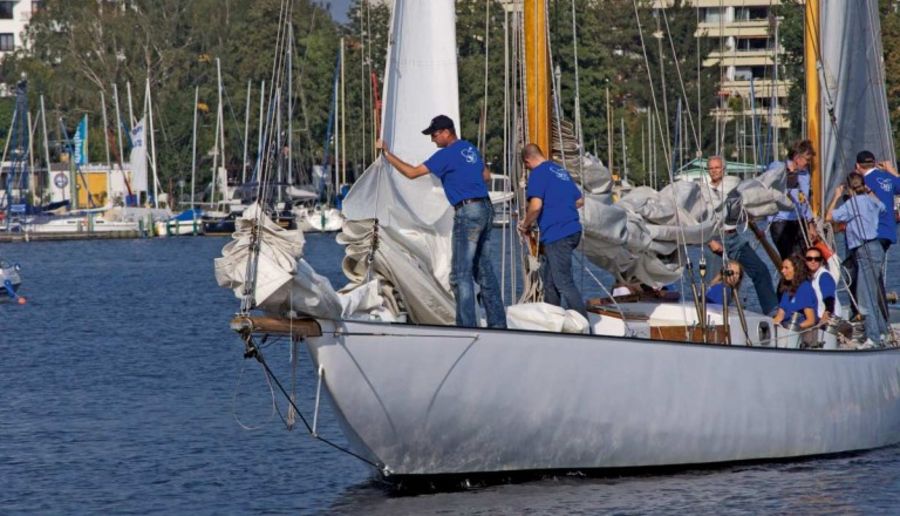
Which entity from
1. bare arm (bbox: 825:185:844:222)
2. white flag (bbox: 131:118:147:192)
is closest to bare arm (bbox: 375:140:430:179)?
bare arm (bbox: 825:185:844:222)

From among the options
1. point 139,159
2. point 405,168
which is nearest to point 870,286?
point 405,168

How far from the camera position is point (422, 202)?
15336mm

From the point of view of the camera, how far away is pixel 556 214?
15.6 m

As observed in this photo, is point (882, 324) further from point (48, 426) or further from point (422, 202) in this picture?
point (48, 426)

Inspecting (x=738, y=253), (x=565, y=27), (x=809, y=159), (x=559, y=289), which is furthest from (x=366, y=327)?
(x=565, y=27)

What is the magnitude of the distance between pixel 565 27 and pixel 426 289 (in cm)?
6389

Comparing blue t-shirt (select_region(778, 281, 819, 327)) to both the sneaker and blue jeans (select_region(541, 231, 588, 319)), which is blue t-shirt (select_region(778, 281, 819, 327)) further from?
blue jeans (select_region(541, 231, 588, 319))

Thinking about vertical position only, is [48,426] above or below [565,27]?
below

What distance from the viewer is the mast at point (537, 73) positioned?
1628 cm

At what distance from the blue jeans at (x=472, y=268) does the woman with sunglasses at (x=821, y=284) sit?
3.44 meters

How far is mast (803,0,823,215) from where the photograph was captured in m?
19.3

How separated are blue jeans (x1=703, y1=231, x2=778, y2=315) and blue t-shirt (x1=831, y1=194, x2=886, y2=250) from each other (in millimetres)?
942

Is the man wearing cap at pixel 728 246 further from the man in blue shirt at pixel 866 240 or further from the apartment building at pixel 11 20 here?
the apartment building at pixel 11 20

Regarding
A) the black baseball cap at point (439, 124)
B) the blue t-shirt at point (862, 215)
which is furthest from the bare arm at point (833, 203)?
the black baseball cap at point (439, 124)
